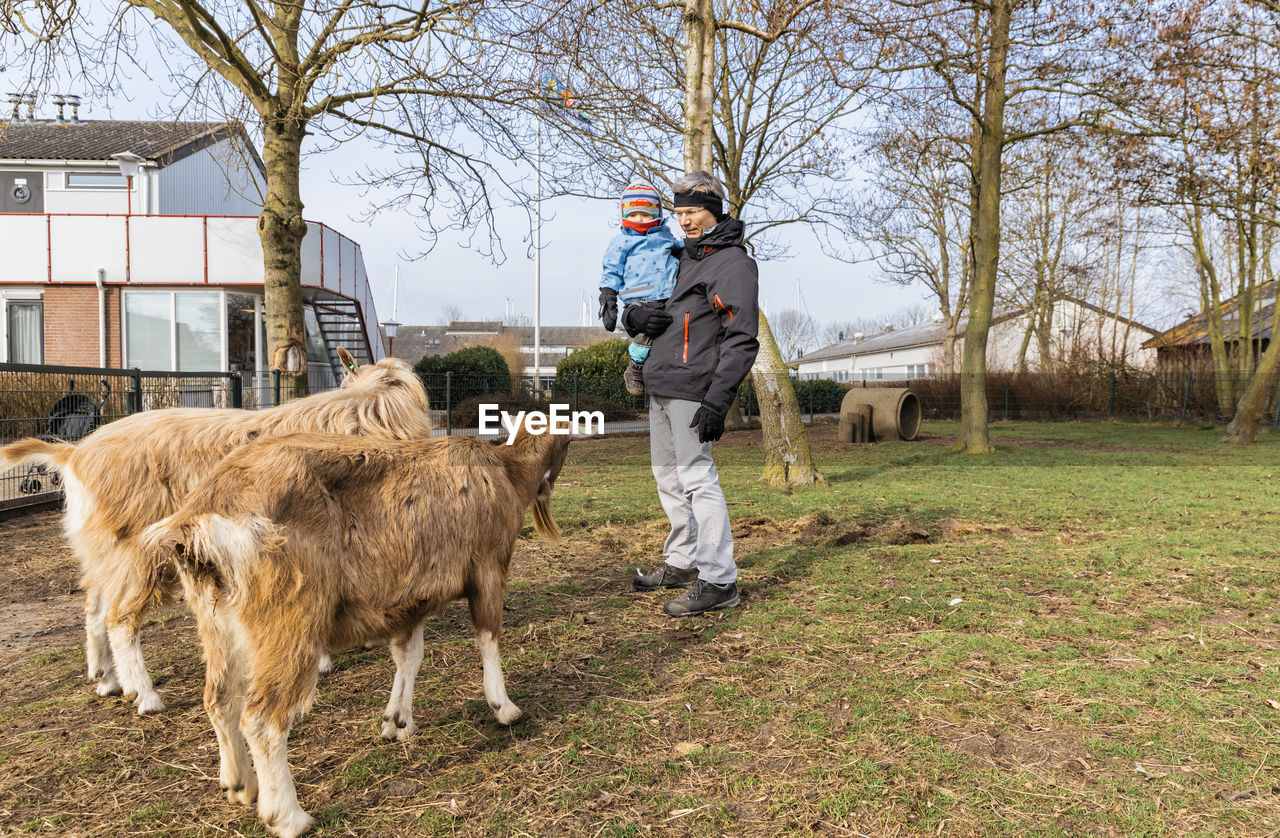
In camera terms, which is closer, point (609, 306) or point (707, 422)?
point (707, 422)

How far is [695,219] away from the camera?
14.8 ft

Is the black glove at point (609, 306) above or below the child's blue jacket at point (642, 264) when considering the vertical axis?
below

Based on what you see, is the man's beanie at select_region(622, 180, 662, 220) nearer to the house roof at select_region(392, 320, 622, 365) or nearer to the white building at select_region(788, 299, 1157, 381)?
the white building at select_region(788, 299, 1157, 381)

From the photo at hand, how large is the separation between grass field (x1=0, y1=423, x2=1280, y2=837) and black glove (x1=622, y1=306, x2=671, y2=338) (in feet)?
5.55

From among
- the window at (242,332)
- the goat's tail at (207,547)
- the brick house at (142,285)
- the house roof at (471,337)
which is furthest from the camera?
the house roof at (471,337)

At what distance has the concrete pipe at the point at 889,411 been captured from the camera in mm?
17266

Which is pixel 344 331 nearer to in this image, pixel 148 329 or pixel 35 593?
pixel 148 329

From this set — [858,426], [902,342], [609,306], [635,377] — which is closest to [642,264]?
[609,306]

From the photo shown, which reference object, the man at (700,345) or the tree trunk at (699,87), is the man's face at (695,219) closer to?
the man at (700,345)

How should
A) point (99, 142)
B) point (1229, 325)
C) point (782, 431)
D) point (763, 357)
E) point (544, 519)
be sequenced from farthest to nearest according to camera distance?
point (1229, 325)
point (99, 142)
point (782, 431)
point (763, 357)
point (544, 519)

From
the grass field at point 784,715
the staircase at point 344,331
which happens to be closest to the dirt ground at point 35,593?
the grass field at point 784,715

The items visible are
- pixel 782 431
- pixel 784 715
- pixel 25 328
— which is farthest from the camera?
pixel 25 328

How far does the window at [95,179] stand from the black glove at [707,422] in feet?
77.8

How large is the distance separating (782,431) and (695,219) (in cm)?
546
